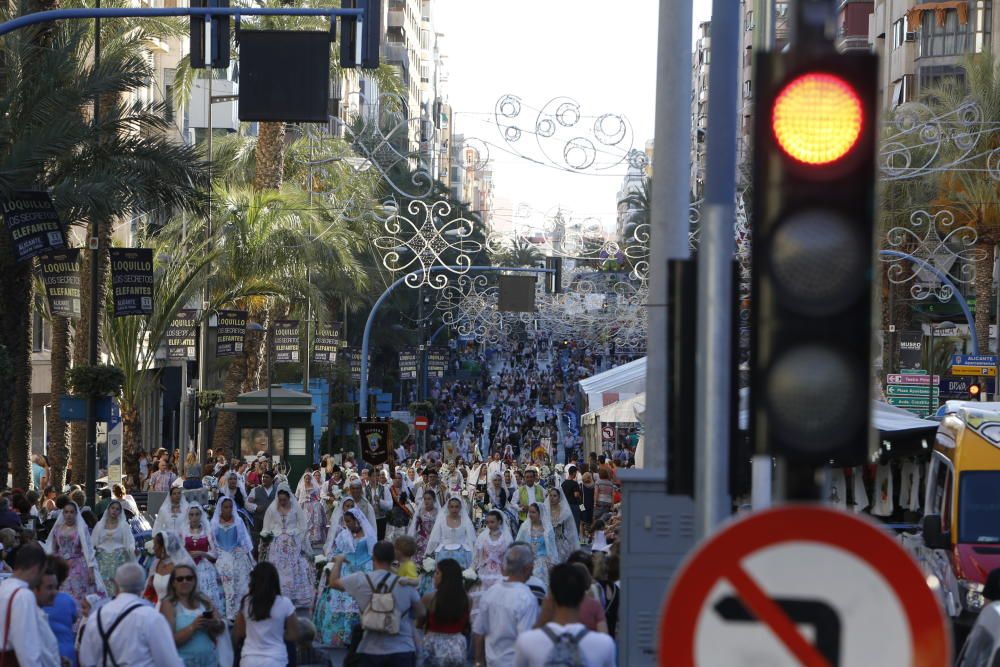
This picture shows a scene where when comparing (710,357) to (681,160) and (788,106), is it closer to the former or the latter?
(788,106)

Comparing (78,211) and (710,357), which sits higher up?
(78,211)

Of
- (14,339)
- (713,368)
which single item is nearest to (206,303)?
(14,339)

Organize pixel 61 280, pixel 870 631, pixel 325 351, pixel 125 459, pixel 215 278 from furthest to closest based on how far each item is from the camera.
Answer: pixel 325 351, pixel 215 278, pixel 125 459, pixel 61 280, pixel 870 631

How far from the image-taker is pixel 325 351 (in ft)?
151

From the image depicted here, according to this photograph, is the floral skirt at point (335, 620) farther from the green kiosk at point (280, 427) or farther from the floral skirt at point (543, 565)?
the green kiosk at point (280, 427)

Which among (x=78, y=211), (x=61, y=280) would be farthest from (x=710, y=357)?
(x=61, y=280)

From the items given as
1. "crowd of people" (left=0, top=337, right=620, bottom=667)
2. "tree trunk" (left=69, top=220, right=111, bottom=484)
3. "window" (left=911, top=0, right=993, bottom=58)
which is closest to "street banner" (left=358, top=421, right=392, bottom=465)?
"crowd of people" (left=0, top=337, right=620, bottom=667)

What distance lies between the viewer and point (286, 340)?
42.5m

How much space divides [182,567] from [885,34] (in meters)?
61.9

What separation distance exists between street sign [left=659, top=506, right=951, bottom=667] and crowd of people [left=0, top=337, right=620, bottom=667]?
4.00m

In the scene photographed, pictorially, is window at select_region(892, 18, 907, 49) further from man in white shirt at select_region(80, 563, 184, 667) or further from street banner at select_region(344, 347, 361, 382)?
man in white shirt at select_region(80, 563, 184, 667)

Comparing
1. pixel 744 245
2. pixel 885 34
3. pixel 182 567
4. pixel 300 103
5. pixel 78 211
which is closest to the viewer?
pixel 182 567

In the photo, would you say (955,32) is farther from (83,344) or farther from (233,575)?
(233,575)

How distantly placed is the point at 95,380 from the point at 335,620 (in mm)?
10550
